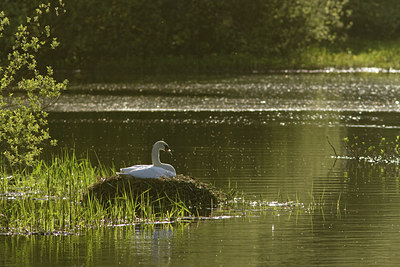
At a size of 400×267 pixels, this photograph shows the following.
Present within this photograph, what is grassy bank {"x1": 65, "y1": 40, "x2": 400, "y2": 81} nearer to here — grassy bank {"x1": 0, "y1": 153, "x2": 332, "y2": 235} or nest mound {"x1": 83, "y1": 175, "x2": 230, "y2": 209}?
grassy bank {"x1": 0, "y1": 153, "x2": 332, "y2": 235}

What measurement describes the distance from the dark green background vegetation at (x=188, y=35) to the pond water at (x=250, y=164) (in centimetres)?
1712

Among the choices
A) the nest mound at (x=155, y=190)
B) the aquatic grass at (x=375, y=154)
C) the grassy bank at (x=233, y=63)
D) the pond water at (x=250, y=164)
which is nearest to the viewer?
the pond water at (x=250, y=164)

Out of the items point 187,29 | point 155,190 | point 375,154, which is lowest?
point 155,190

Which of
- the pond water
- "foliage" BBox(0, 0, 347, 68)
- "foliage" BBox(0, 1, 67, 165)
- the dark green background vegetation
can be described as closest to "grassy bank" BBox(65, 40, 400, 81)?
the dark green background vegetation

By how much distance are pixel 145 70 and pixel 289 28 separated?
45.0 ft

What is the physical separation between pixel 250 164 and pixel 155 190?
7.75 metres

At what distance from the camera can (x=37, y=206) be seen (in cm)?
2116

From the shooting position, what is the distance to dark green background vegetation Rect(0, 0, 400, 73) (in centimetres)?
8119

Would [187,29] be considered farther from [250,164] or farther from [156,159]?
[156,159]

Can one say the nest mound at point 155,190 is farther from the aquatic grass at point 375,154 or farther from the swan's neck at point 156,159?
the aquatic grass at point 375,154

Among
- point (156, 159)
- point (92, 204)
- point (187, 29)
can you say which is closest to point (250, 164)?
point (156, 159)

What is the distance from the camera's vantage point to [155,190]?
21.1 metres

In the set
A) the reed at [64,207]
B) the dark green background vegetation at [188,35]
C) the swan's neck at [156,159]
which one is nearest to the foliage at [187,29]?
the dark green background vegetation at [188,35]

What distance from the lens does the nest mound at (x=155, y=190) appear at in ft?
68.9
